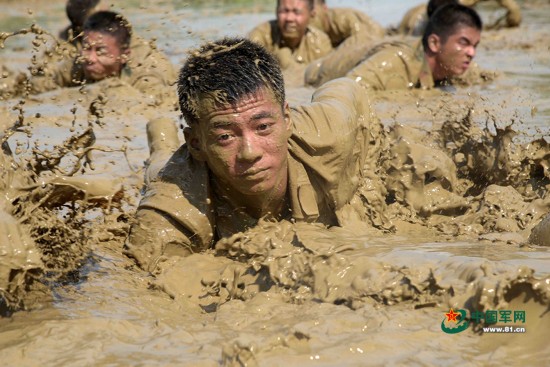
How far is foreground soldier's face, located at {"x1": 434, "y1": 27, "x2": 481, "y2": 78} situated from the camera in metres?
8.46

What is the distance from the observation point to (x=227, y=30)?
12.8m

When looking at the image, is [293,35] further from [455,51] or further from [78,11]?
[455,51]

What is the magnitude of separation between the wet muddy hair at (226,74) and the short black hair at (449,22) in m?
4.51

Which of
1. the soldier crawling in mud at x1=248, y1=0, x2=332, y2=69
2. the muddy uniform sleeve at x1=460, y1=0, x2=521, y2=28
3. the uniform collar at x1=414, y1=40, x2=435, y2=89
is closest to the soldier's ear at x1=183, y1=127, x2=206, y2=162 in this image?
the uniform collar at x1=414, y1=40, x2=435, y2=89

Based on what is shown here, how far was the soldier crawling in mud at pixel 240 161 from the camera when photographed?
408 centimetres

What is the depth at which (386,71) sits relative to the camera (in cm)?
810

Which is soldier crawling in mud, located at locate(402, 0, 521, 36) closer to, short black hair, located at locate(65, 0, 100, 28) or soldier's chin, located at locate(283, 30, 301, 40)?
soldier's chin, located at locate(283, 30, 301, 40)

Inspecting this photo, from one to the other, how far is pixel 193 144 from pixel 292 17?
21.9 feet

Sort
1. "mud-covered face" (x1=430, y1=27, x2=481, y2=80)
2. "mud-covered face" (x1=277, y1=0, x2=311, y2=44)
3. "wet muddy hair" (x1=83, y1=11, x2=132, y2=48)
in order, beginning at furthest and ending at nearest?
1. "mud-covered face" (x1=277, y1=0, x2=311, y2=44)
2. "wet muddy hair" (x1=83, y1=11, x2=132, y2=48)
3. "mud-covered face" (x1=430, y1=27, x2=481, y2=80)

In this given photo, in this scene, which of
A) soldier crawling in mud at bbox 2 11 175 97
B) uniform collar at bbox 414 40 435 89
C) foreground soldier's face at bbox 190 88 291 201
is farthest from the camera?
soldier crawling in mud at bbox 2 11 175 97

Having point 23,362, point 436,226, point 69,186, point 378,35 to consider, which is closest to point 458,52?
point 378,35

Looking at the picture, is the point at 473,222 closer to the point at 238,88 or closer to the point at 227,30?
the point at 238,88

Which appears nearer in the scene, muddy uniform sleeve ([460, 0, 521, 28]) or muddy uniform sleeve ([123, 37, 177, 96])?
muddy uniform sleeve ([123, 37, 177, 96])

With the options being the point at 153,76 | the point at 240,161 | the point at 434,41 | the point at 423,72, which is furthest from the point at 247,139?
the point at 153,76
